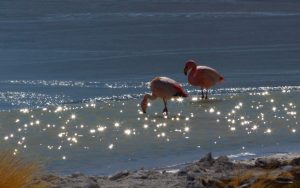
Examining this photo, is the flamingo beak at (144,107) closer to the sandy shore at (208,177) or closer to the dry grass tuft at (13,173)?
the sandy shore at (208,177)

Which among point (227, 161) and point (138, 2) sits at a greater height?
point (138, 2)

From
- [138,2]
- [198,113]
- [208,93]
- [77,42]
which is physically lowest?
[198,113]

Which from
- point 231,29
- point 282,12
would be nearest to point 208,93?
point 231,29

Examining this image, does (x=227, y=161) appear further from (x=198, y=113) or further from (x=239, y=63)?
(x=239, y=63)

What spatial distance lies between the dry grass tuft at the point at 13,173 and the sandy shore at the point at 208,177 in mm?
224

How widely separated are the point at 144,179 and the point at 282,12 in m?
21.4

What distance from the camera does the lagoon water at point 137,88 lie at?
33.7 ft

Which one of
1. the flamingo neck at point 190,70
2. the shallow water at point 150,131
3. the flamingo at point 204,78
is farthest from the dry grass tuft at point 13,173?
the flamingo neck at point 190,70

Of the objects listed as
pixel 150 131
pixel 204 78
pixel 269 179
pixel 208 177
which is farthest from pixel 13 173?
pixel 204 78

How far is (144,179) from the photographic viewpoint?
798 centimetres

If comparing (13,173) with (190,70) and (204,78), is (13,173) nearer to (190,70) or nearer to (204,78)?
(204,78)

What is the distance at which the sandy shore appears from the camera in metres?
7.14

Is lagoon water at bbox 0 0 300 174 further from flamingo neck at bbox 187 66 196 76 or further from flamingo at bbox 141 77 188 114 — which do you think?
flamingo neck at bbox 187 66 196 76

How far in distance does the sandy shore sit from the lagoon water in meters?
1.02
